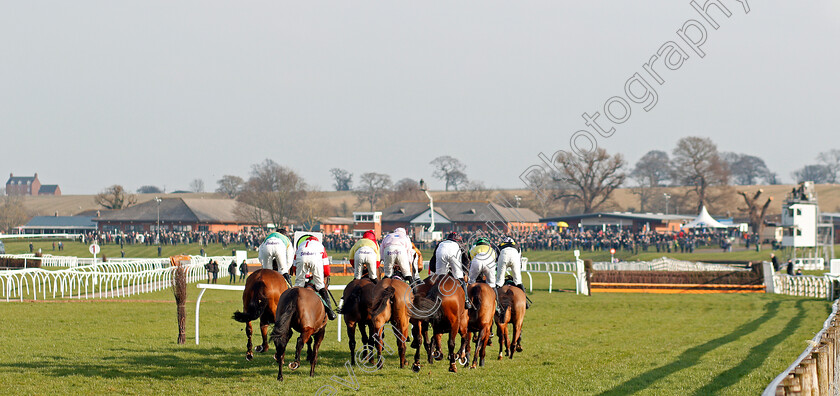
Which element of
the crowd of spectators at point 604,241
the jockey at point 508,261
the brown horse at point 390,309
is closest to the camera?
the brown horse at point 390,309

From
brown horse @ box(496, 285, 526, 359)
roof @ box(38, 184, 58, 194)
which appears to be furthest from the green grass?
roof @ box(38, 184, 58, 194)

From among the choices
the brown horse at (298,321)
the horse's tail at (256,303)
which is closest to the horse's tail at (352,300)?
the brown horse at (298,321)

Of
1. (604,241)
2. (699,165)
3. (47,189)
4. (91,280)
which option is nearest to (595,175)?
(699,165)

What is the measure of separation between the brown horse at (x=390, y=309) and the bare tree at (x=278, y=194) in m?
63.8

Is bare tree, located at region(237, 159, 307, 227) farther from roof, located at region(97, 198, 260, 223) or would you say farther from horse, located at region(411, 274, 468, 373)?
horse, located at region(411, 274, 468, 373)

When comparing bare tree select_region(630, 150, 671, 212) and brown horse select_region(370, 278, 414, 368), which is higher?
bare tree select_region(630, 150, 671, 212)

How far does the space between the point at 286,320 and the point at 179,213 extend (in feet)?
262

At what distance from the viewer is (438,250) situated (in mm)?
12125

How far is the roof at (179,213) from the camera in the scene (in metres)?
84.1

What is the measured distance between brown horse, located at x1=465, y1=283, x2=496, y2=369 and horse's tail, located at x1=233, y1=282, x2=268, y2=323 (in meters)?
2.88

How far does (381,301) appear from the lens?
10547 millimetres

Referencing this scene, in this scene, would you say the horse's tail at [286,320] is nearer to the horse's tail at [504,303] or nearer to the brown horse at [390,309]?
the brown horse at [390,309]

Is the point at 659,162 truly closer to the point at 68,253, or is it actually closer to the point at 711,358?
the point at 68,253

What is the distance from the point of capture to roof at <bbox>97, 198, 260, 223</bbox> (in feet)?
276
